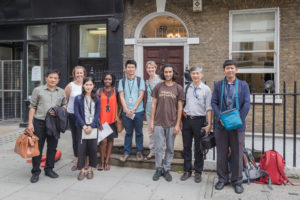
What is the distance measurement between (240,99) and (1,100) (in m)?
8.86

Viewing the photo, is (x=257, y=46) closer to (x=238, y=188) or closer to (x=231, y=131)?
(x=231, y=131)

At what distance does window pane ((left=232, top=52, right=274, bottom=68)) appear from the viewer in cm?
800

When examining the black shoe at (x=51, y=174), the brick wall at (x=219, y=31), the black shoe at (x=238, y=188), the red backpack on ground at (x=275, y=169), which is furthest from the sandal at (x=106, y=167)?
the brick wall at (x=219, y=31)

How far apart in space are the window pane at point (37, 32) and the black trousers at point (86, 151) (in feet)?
19.6

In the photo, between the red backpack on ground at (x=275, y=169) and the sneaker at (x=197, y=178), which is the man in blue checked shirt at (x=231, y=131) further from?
the red backpack on ground at (x=275, y=169)

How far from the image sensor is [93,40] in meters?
9.32

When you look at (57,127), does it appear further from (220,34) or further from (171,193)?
(220,34)

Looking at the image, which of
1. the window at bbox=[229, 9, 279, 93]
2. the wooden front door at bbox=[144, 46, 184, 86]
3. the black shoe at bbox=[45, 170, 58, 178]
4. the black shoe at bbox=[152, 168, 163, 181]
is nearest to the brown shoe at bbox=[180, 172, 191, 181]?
the black shoe at bbox=[152, 168, 163, 181]

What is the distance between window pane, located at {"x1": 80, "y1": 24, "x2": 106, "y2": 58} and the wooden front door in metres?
1.53

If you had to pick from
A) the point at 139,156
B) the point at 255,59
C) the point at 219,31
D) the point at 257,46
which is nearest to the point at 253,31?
the point at 257,46

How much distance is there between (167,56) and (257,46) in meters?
2.62

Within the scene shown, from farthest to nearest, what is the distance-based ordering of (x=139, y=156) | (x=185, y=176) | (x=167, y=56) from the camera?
(x=167, y=56)
(x=139, y=156)
(x=185, y=176)

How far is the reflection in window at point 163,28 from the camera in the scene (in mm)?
8623

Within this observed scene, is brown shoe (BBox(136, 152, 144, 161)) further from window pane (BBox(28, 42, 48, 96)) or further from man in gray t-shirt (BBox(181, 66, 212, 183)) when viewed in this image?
window pane (BBox(28, 42, 48, 96))
